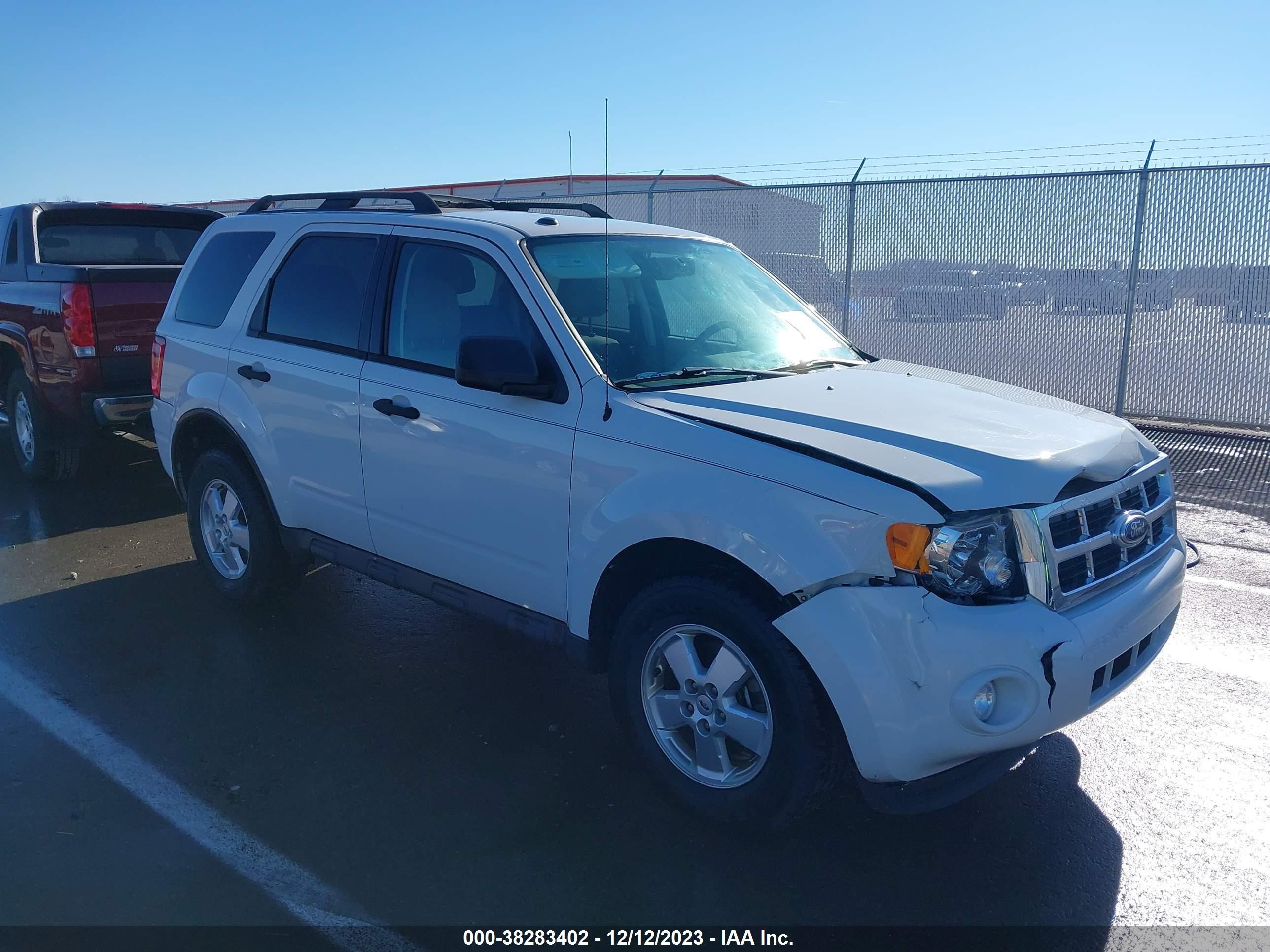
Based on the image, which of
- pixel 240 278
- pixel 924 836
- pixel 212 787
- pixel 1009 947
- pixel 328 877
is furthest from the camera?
pixel 240 278

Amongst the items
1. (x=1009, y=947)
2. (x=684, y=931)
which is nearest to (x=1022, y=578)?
(x=1009, y=947)

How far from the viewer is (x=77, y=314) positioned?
7359 mm

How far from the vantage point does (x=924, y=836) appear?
3559 mm

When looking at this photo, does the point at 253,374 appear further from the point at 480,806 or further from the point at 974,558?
the point at 974,558

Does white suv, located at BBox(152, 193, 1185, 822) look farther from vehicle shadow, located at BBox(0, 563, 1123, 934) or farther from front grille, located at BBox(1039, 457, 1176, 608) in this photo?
vehicle shadow, located at BBox(0, 563, 1123, 934)

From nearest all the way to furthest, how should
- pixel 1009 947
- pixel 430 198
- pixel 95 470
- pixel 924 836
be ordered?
pixel 1009 947, pixel 924 836, pixel 430 198, pixel 95 470

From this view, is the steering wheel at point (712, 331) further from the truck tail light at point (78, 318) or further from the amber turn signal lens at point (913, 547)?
the truck tail light at point (78, 318)

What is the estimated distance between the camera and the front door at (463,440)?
3836mm

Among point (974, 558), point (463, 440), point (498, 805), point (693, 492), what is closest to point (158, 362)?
point (463, 440)

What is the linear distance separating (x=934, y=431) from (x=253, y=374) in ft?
11.0

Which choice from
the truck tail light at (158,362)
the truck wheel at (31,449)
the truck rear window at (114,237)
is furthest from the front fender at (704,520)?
the truck rear window at (114,237)

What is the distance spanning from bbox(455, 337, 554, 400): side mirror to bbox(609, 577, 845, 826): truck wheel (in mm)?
870

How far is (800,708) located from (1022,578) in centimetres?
75

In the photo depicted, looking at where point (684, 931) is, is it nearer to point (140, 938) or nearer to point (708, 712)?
point (708, 712)
